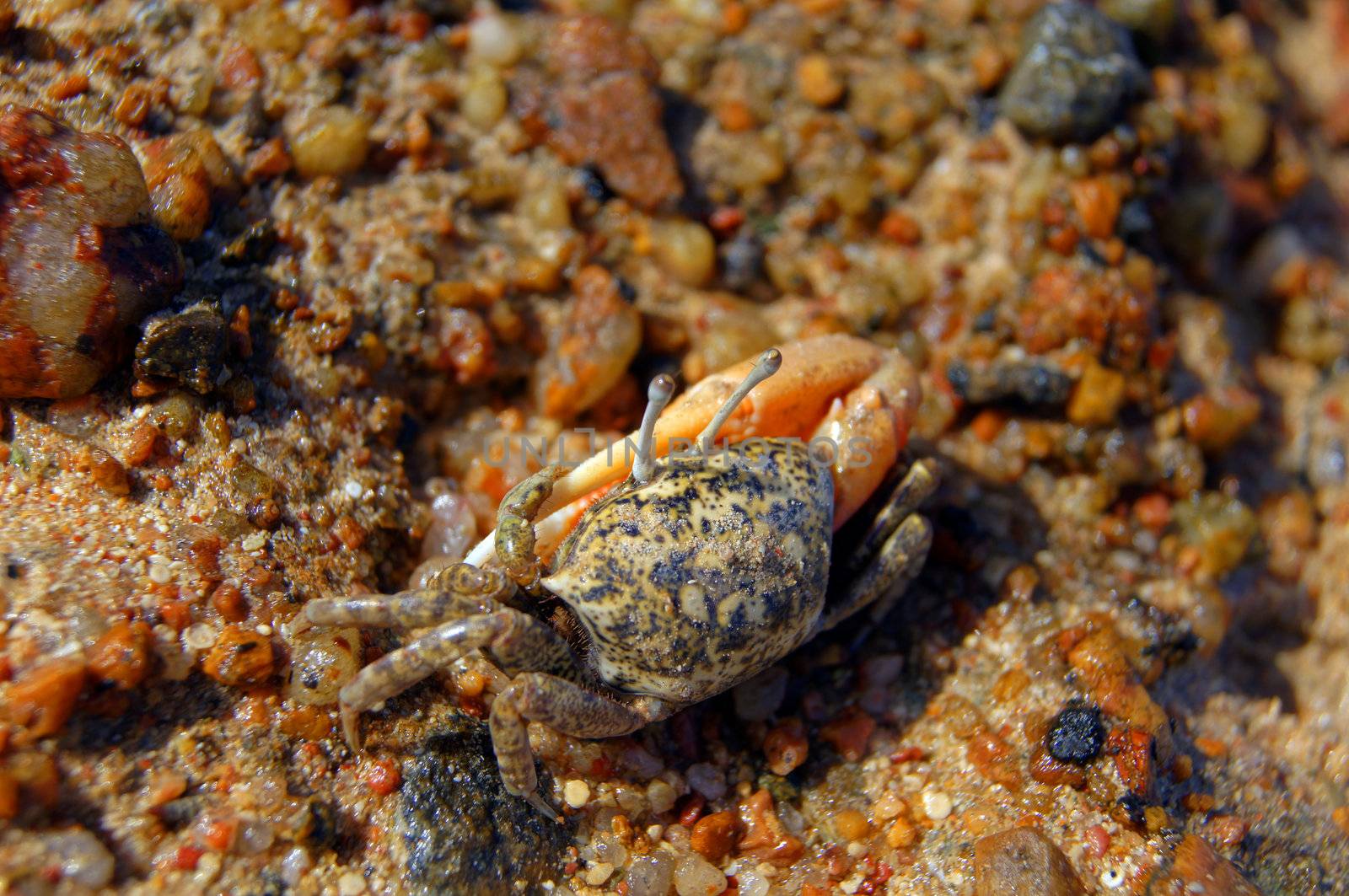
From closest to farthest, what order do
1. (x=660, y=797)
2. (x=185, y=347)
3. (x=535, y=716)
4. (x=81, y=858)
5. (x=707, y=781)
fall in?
(x=81, y=858) < (x=535, y=716) < (x=185, y=347) < (x=660, y=797) < (x=707, y=781)

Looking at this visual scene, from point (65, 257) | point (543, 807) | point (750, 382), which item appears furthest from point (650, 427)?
point (65, 257)

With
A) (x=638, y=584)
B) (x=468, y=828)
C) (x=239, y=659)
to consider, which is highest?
(x=638, y=584)

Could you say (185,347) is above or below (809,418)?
above

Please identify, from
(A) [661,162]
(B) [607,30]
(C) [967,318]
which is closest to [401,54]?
(B) [607,30]

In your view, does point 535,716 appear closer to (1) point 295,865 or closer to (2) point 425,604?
(2) point 425,604

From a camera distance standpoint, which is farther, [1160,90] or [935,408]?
[1160,90]

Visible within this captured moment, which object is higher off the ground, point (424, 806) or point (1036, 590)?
point (424, 806)

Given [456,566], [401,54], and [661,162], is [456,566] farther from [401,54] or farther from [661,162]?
[401,54]

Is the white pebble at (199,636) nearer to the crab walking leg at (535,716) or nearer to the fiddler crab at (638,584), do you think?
the fiddler crab at (638,584)
